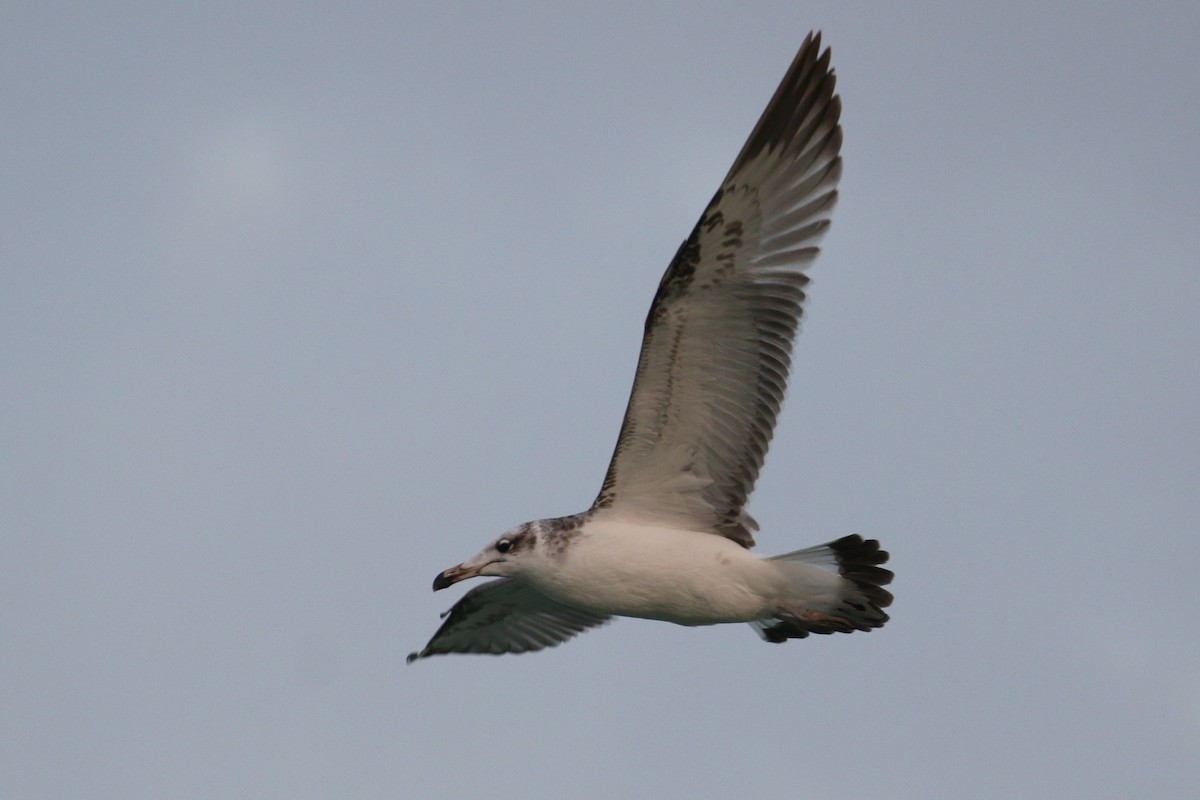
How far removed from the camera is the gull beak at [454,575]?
1208 cm

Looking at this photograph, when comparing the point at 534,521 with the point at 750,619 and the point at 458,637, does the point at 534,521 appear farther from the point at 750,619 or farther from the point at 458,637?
the point at 458,637

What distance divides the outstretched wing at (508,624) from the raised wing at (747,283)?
2850 mm

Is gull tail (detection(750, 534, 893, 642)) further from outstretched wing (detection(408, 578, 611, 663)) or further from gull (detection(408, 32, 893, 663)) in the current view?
outstretched wing (detection(408, 578, 611, 663))

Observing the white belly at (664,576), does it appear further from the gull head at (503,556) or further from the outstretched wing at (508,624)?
the outstretched wing at (508,624)

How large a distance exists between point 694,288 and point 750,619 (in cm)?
266

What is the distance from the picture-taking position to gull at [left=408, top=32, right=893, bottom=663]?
11375 millimetres

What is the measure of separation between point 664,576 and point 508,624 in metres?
3.22

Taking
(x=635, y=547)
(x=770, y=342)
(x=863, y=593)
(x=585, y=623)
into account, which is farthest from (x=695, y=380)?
(x=585, y=623)

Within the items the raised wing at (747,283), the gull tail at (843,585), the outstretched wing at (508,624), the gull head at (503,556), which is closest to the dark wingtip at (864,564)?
the gull tail at (843,585)

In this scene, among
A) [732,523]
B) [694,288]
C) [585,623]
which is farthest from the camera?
[585,623]

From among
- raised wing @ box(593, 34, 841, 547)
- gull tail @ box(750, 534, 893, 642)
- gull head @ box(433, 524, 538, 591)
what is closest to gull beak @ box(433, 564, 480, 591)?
gull head @ box(433, 524, 538, 591)

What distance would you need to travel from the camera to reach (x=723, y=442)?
11938mm

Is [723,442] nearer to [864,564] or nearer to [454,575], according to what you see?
[864,564]

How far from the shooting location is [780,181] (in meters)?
11.4
